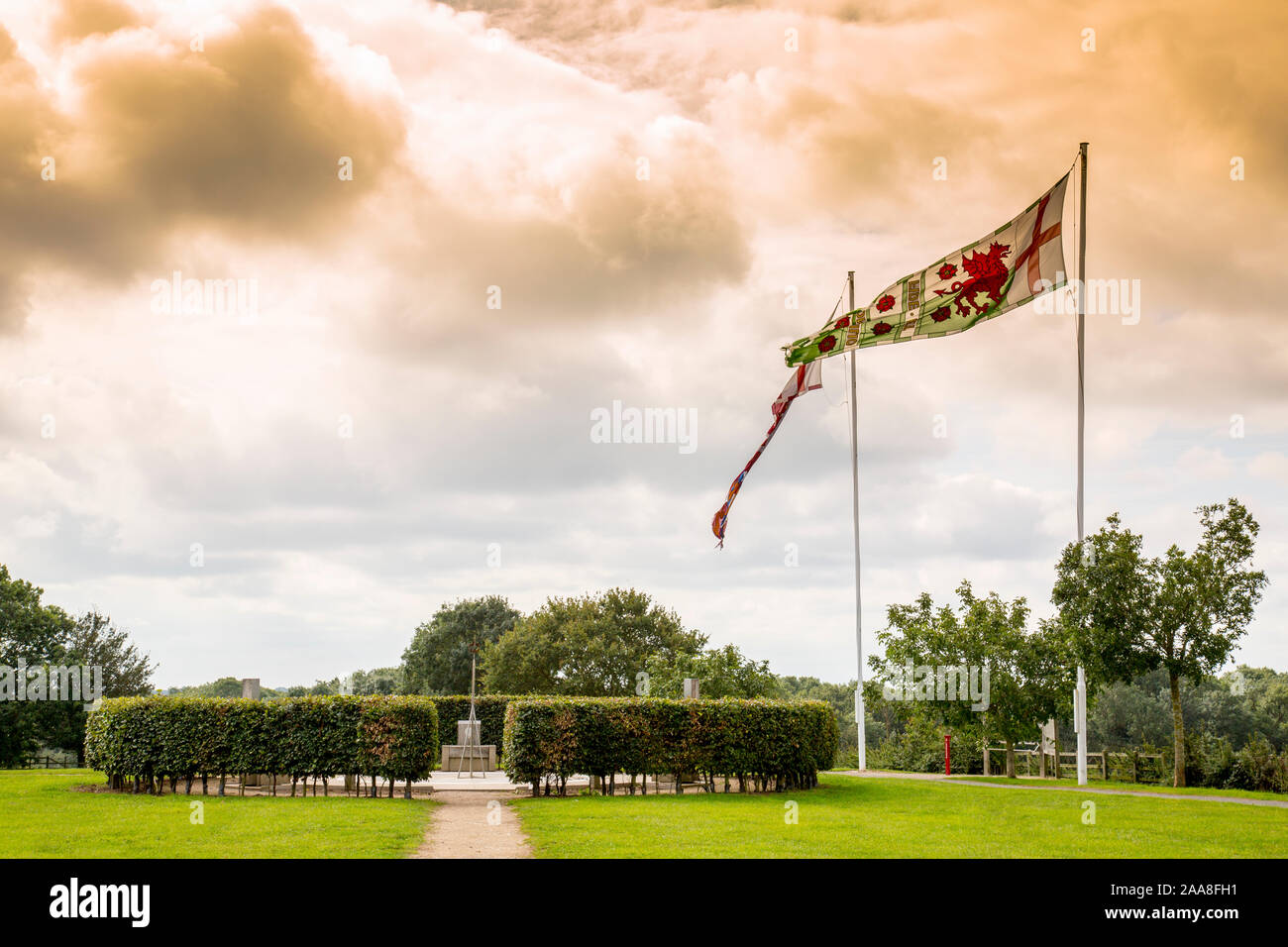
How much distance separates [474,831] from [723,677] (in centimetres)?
1462

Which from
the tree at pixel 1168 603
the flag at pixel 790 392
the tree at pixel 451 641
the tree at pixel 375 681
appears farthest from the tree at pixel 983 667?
the tree at pixel 375 681

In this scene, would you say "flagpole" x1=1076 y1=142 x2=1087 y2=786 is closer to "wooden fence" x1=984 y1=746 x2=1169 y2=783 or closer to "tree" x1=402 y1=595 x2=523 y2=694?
"wooden fence" x1=984 y1=746 x2=1169 y2=783

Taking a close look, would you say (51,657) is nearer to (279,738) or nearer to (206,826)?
(279,738)

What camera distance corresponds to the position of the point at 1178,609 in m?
24.5

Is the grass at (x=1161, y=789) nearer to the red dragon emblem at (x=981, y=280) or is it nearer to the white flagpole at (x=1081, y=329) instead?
the white flagpole at (x=1081, y=329)

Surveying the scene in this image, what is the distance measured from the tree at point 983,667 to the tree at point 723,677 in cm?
327

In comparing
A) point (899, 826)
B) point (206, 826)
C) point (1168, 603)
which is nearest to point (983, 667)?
point (1168, 603)

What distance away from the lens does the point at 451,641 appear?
72.8 metres

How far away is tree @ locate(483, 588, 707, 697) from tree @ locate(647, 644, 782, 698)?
85.4ft

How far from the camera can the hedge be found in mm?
19797
